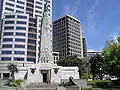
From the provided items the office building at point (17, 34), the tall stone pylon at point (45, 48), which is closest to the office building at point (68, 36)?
the office building at point (17, 34)

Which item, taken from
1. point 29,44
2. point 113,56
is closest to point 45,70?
point 113,56

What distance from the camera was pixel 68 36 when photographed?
473ft

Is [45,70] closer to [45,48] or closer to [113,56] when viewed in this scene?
[45,48]

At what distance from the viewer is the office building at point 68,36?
143137mm

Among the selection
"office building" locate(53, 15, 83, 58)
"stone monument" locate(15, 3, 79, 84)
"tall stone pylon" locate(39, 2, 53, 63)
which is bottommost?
"stone monument" locate(15, 3, 79, 84)

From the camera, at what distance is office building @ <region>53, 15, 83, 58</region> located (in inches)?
5635

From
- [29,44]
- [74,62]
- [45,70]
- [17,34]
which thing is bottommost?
[45,70]

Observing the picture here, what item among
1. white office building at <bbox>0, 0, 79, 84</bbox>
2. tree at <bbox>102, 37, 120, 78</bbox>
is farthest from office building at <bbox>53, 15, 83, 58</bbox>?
tree at <bbox>102, 37, 120, 78</bbox>

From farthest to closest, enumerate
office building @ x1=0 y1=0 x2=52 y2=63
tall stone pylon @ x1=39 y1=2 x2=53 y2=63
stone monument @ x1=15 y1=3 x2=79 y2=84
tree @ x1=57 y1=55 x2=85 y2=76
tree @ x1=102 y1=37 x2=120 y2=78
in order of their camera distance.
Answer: office building @ x1=0 y1=0 x2=52 y2=63 < tree @ x1=57 y1=55 x2=85 y2=76 < tall stone pylon @ x1=39 y1=2 x2=53 y2=63 < stone monument @ x1=15 y1=3 x2=79 y2=84 < tree @ x1=102 y1=37 x2=120 y2=78

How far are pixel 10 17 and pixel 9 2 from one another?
14.2 meters

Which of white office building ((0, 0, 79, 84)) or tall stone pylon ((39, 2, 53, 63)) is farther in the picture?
tall stone pylon ((39, 2, 53, 63))

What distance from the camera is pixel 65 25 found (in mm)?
149250

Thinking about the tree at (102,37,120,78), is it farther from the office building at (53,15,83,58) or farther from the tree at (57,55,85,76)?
the office building at (53,15,83,58)

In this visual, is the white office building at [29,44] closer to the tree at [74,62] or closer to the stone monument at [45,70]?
the stone monument at [45,70]
